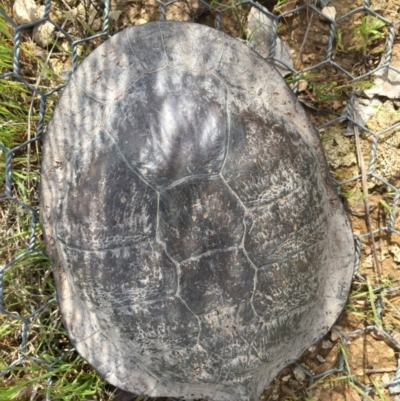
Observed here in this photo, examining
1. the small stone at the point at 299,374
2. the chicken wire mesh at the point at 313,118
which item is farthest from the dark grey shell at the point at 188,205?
the small stone at the point at 299,374

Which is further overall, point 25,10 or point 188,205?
point 25,10

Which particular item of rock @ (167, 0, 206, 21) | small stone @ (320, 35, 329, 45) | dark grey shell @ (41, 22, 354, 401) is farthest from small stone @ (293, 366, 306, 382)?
rock @ (167, 0, 206, 21)

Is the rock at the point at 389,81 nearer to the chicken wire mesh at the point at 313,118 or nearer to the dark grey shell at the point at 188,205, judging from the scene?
the chicken wire mesh at the point at 313,118

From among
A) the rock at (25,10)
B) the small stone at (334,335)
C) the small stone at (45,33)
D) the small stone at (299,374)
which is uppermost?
the rock at (25,10)

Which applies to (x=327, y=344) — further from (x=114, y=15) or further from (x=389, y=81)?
(x=114, y=15)

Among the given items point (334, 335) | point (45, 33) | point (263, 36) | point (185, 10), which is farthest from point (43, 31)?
point (334, 335)

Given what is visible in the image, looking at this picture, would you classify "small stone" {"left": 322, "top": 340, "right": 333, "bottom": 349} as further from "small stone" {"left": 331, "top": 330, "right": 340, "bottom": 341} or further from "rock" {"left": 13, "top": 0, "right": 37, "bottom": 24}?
"rock" {"left": 13, "top": 0, "right": 37, "bottom": 24}

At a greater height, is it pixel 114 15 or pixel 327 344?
pixel 114 15
